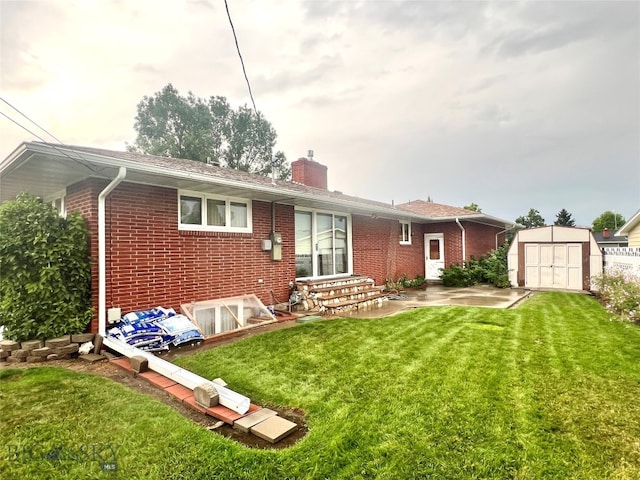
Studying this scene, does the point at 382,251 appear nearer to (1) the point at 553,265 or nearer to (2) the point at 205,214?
(1) the point at 553,265

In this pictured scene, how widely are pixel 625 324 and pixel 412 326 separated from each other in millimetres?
4330

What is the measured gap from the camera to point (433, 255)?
15.0 m

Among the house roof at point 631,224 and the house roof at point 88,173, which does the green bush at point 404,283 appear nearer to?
the house roof at point 88,173

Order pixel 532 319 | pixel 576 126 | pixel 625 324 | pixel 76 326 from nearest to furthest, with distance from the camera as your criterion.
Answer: pixel 76 326
pixel 625 324
pixel 532 319
pixel 576 126

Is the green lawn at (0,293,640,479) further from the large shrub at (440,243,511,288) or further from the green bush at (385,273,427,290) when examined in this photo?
the large shrub at (440,243,511,288)

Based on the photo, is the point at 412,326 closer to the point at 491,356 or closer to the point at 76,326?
the point at 491,356

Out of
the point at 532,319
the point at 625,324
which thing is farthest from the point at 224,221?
the point at 625,324

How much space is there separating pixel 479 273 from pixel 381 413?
1235 centimetres

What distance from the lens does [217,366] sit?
4.42 m

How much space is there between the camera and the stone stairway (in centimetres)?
799

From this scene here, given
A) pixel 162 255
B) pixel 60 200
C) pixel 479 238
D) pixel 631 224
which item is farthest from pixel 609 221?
pixel 60 200

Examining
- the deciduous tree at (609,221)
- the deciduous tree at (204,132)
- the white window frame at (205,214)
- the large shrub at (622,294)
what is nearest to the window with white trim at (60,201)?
the white window frame at (205,214)

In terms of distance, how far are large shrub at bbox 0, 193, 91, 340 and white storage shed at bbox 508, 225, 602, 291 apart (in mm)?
13847

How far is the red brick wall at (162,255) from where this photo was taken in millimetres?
5430
